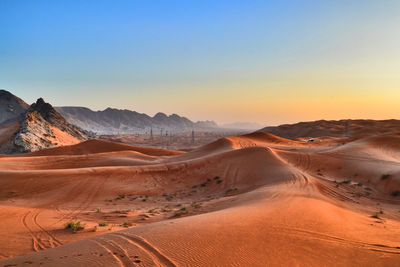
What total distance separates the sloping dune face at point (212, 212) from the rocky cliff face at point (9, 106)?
9165cm

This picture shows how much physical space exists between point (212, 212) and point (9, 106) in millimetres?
116741

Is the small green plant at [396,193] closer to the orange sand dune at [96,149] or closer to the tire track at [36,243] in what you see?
the tire track at [36,243]

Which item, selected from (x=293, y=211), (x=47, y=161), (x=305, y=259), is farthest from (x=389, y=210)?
(x=47, y=161)

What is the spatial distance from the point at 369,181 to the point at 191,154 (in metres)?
17.2

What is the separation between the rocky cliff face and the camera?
92475 millimetres

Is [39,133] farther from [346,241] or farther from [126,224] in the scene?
[346,241]

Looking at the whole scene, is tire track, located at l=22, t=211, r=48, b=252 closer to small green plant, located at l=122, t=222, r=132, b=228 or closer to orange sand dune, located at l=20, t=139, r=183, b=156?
small green plant, located at l=122, t=222, r=132, b=228

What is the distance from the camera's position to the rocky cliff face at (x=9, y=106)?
9247cm

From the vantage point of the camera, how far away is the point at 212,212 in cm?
775

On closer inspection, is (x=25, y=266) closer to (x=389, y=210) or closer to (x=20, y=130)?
(x=389, y=210)

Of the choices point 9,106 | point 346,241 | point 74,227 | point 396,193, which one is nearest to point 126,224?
point 74,227

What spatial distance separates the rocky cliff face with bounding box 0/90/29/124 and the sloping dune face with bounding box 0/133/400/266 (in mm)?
91650

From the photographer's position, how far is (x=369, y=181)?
1434 centimetres

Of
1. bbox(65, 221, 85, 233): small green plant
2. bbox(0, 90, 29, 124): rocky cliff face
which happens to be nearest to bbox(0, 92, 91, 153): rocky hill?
bbox(65, 221, 85, 233): small green plant
